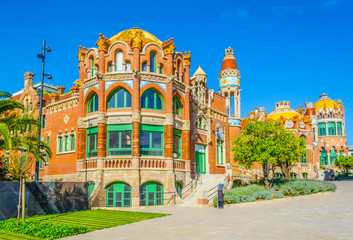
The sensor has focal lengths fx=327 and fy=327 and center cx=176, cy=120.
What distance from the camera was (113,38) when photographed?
97.0 ft

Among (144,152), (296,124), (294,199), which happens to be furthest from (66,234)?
(296,124)

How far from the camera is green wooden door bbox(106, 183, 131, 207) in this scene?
24109 mm

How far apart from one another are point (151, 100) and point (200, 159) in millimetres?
9643

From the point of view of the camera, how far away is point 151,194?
24.6 metres

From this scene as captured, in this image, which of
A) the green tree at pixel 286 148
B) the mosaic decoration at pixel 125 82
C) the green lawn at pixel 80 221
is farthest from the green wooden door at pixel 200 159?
the green lawn at pixel 80 221

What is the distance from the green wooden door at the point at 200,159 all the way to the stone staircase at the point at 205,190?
1.81 m

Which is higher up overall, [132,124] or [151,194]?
[132,124]

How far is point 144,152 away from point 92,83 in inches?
293

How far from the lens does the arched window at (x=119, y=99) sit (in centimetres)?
2595

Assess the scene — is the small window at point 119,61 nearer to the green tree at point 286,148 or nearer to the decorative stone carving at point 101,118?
the decorative stone carving at point 101,118

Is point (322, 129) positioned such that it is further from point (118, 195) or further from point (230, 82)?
point (118, 195)

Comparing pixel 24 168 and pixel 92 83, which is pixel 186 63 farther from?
pixel 24 168

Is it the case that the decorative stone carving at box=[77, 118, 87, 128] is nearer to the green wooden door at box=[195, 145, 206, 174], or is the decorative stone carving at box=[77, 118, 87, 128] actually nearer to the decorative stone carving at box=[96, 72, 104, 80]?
the decorative stone carving at box=[96, 72, 104, 80]

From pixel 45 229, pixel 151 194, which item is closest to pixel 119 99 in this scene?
pixel 151 194
